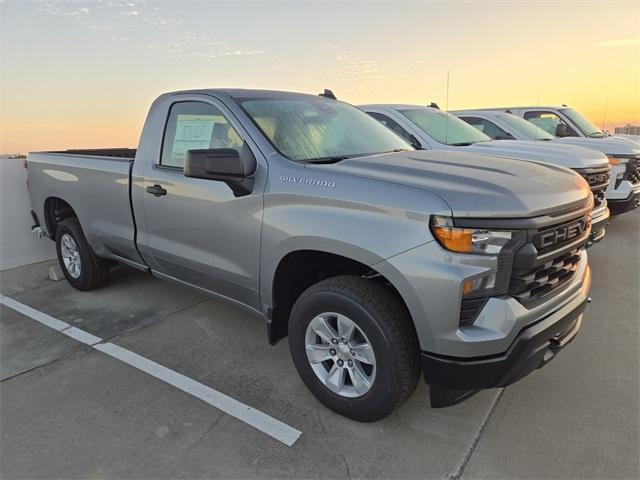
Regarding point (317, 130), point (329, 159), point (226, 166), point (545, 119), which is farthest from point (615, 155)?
point (226, 166)

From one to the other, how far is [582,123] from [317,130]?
8.15m

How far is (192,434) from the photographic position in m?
2.59

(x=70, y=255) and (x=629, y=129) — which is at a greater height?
(x=629, y=129)

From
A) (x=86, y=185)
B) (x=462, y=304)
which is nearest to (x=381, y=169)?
(x=462, y=304)

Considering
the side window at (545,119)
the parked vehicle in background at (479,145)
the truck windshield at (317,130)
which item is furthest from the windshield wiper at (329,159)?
the side window at (545,119)

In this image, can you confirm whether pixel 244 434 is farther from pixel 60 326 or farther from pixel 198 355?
pixel 60 326

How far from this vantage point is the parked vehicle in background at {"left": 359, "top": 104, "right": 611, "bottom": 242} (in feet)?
17.3

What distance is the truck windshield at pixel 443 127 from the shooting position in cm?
607

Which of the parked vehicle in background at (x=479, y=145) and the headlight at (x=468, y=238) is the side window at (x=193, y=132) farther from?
the parked vehicle in background at (x=479, y=145)

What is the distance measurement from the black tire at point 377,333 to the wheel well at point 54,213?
365cm

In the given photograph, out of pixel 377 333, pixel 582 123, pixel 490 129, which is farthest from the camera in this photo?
pixel 582 123

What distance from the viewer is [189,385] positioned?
10.1ft

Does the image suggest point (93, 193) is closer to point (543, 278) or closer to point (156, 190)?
point (156, 190)

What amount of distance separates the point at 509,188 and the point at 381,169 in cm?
70
